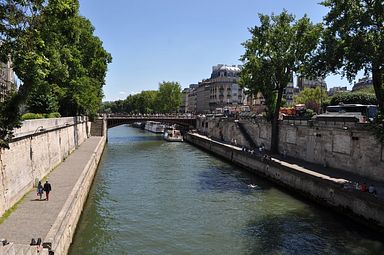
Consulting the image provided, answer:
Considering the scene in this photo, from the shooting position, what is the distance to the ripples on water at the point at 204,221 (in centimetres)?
1808

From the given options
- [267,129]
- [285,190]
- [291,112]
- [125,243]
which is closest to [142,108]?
[291,112]

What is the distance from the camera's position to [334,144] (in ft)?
104

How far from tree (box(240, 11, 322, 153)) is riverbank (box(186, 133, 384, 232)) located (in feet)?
25.0

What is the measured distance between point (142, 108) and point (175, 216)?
460ft

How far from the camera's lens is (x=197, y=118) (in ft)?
282

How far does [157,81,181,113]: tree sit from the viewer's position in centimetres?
13425

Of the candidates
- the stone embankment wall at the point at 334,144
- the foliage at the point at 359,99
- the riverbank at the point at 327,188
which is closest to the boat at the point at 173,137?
the stone embankment wall at the point at 334,144

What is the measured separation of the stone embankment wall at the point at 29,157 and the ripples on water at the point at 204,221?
3574 mm

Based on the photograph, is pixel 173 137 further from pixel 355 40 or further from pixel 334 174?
pixel 355 40

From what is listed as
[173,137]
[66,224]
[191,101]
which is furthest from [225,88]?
[66,224]

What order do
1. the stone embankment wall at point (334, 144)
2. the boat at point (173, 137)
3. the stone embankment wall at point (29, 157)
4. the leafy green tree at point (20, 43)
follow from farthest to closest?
1. the boat at point (173, 137)
2. the stone embankment wall at point (334, 144)
3. the stone embankment wall at point (29, 157)
4. the leafy green tree at point (20, 43)

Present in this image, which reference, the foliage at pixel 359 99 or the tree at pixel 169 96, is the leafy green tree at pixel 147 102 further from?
the foliage at pixel 359 99

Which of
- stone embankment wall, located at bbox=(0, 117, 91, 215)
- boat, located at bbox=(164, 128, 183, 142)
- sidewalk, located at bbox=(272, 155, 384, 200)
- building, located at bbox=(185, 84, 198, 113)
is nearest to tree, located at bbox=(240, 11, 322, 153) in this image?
sidewalk, located at bbox=(272, 155, 384, 200)

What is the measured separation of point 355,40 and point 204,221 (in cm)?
1385
